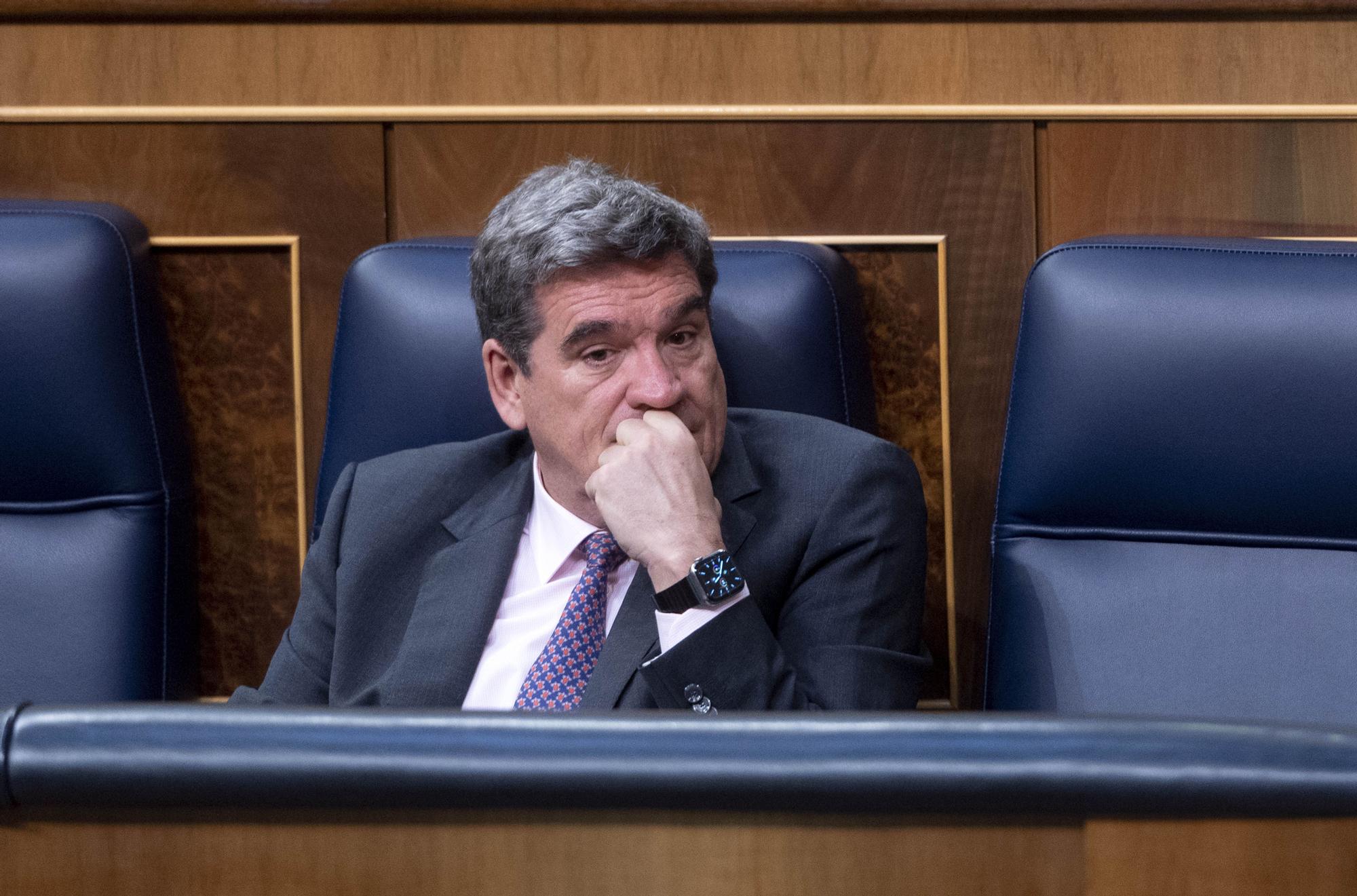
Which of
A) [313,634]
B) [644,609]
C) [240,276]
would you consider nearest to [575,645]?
[644,609]

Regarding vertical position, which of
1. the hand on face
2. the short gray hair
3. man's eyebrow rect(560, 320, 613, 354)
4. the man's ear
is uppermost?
the short gray hair

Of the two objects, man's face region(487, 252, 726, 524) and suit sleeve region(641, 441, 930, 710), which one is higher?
man's face region(487, 252, 726, 524)

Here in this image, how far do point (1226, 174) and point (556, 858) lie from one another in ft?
4.48

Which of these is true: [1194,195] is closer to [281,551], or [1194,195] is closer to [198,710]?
[281,551]

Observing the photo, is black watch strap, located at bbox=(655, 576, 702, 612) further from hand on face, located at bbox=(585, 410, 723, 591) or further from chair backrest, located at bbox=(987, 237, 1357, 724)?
chair backrest, located at bbox=(987, 237, 1357, 724)

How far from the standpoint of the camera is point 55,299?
4.57 ft

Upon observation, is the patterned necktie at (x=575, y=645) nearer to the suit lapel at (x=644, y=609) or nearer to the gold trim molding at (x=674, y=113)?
the suit lapel at (x=644, y=609)

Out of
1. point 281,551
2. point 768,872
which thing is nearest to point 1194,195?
point 281,551

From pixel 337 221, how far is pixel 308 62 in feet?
0.63

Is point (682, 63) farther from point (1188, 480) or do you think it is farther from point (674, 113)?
point (1188, 480)

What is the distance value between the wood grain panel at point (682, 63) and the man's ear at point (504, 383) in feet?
1.34

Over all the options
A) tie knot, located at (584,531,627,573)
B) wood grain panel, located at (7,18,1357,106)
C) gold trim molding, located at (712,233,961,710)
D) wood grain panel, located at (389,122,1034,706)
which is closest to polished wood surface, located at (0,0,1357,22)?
wood grain panel, located at (7,18,1357,106)

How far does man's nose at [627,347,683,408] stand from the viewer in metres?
1.24

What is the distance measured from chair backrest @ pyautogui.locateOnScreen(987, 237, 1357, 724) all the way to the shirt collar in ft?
1.41
